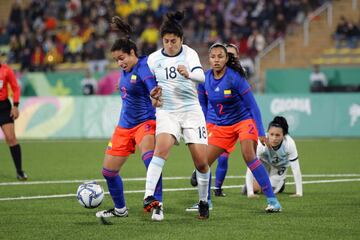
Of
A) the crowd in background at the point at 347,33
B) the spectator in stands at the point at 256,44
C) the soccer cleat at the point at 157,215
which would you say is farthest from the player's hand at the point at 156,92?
Result: the crowd in background at the point at 347,33

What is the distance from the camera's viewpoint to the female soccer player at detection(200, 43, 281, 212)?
10.2 m

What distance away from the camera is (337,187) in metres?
12.8

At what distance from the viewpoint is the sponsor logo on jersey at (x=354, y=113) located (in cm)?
2380

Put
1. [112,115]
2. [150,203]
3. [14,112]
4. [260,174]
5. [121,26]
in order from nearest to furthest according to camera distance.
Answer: [150,203]
[121,26]
[260,174]
[14,112]
[112,115]

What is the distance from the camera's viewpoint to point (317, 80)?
26172mm

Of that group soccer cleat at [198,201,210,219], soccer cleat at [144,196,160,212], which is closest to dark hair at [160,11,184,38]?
soccer cleat at [144,196,160,212]

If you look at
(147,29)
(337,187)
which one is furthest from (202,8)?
(337,187)

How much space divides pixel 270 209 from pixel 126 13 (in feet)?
80.9

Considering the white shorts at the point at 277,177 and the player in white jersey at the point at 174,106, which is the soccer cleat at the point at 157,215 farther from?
the white shorts at the point at 277,177

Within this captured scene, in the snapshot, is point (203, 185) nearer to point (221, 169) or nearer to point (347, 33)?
point (221, 169)

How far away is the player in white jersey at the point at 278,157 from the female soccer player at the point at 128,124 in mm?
2474

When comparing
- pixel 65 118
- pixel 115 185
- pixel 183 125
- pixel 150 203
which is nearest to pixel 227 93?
pixel 183 125

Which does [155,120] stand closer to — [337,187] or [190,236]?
[190,236]

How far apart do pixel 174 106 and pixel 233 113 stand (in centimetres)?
133
